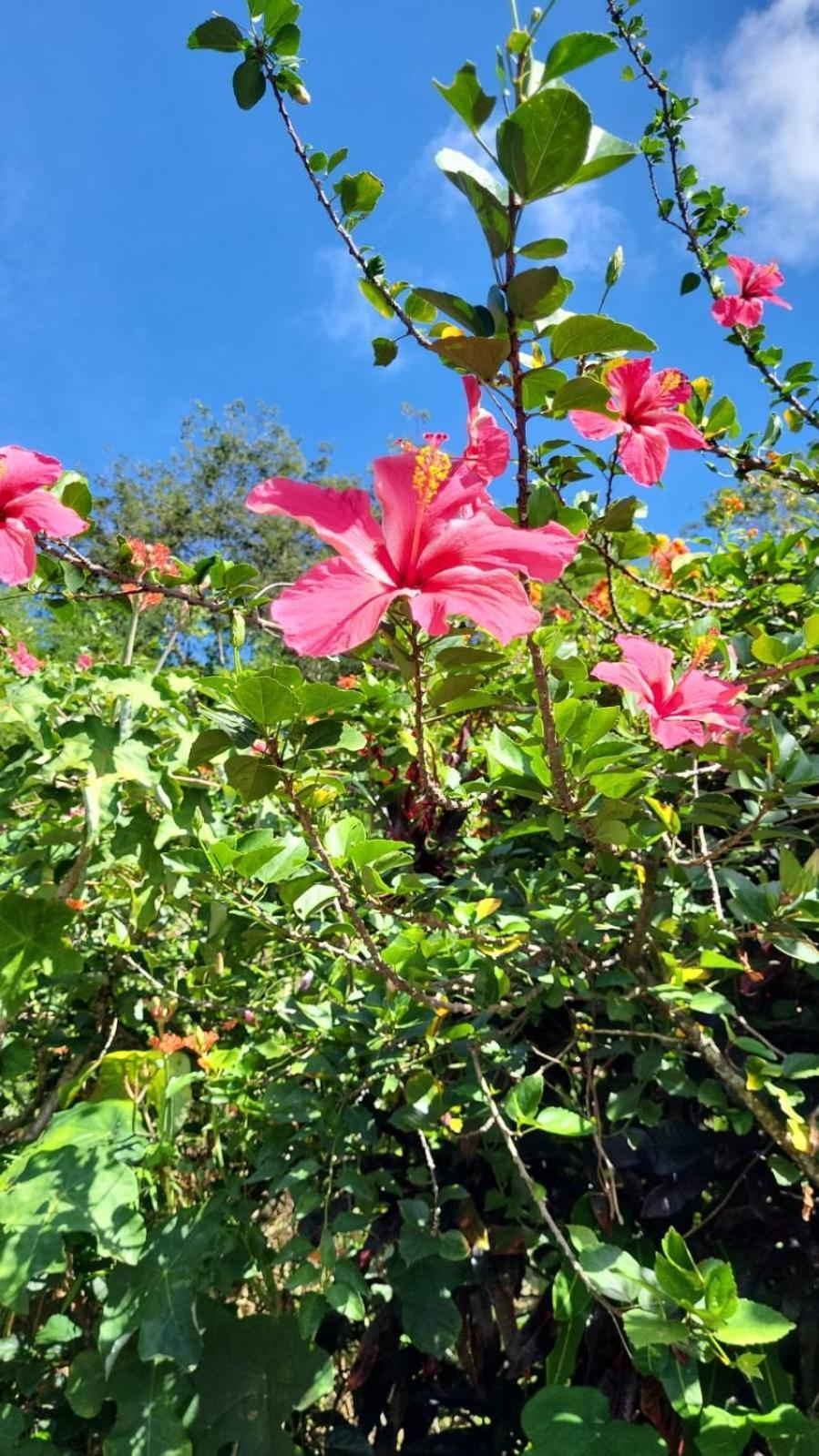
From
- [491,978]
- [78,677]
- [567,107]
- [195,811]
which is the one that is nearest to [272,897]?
A: [195,811]

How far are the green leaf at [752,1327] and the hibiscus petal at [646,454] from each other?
0.86 metres

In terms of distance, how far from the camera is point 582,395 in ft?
2.08

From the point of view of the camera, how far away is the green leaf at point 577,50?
564 millimetres

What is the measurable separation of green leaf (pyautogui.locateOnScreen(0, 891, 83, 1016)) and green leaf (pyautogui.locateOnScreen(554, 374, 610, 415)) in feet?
3.43

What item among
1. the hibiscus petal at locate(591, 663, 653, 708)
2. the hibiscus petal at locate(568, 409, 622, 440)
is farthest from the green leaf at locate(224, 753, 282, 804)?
the hibiscus petal at locate(568, 409, 622, 440)

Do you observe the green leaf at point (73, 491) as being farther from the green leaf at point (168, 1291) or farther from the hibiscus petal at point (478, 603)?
the green leaf at point (168, 1291)

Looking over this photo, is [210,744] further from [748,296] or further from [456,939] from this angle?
[748,296]

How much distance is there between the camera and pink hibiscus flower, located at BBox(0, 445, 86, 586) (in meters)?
0.97

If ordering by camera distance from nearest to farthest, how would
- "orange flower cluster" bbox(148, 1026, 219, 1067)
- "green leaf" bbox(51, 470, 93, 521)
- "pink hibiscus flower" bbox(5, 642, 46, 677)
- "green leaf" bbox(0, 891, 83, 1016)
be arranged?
1. "green leaf" bbox(51, 470, 93, 521)
2. "green leaf" bbox(0, 891, 83, 1016)
3. "orange flower cluster" bbox(148, 1026, 219, 1067)
4. "pink hibiscus flower" bbox(5, 642, 46, 677)

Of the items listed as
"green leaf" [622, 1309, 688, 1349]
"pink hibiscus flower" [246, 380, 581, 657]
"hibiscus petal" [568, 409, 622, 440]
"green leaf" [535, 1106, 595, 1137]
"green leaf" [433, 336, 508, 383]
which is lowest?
"green leaf" [622, 1309, 688, 1349]

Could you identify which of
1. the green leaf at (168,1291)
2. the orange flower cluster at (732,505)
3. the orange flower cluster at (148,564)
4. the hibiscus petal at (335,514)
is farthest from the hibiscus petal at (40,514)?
the orange flower cluster at (732,505)

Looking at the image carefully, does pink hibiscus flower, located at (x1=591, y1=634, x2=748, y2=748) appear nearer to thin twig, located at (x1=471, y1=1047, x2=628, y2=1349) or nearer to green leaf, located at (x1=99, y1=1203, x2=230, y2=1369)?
thin twig, located at (x1=471, y1=1047, x2=628, y2=1349)

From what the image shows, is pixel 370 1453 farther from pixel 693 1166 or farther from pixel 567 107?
pixel 567 107

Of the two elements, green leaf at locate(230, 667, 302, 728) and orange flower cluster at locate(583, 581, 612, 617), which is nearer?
green leaf at locate(230, 667, 302, 728)
